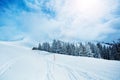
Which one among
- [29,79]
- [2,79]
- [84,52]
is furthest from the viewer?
[84,52]

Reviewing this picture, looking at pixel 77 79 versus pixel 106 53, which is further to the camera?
pixel 106 53

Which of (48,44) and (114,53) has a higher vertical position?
(48,44)

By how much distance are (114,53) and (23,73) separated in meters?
55.5

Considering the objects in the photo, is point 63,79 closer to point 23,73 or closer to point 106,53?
point 23,73

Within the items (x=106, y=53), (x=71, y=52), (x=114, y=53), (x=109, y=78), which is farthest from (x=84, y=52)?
(x=109, y=78)

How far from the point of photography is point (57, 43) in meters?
56.6

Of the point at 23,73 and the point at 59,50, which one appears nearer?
the point at 23,73

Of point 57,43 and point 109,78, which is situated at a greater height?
point 57,43

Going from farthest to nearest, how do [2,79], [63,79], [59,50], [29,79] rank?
[59,50]
[63,79]
[29,79]
[2,79]

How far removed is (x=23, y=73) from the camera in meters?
8.01

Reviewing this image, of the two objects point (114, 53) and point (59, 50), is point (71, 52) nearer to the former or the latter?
point (59, 50)

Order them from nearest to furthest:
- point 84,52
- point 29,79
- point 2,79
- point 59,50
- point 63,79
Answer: point 2,79 → point 29,79 → point 63,79 → point 84,52 → point 59,50

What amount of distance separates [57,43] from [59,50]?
3.89 metres

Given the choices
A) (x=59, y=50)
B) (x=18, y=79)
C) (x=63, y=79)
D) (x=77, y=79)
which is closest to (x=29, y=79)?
(x=18, y=79)
